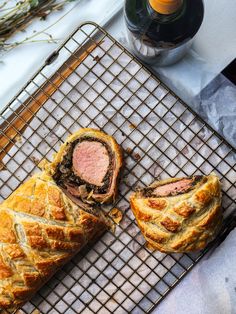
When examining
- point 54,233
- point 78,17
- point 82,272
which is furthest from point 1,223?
point 78,17

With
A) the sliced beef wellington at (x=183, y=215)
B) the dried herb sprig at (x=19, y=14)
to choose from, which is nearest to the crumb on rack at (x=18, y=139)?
the dried herb sprig at (x=19, y=14)

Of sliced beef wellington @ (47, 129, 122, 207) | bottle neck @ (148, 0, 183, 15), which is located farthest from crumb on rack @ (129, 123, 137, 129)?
bottle neck @ (148, 0, 183, 15)

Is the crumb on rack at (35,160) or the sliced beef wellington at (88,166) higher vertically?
the crumb on rack at (35,160)

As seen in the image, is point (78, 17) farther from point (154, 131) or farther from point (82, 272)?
point (82, 272)

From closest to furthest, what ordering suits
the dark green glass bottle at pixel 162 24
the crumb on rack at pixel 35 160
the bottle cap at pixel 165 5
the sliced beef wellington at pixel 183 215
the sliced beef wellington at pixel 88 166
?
1. the bottle cap at pixel 165 5
2. the dark green glass bottle at pixel 162 24
3. the sliced beef wellington at pixel 183 215
4. the sliced beef wellington at pixel 88 166
5. the crumb on rack at pixel 35 160

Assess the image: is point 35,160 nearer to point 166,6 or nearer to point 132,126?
point 132,126

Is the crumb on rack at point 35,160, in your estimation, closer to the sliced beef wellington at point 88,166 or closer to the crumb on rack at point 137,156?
the sliced beef wellington at point 88,166

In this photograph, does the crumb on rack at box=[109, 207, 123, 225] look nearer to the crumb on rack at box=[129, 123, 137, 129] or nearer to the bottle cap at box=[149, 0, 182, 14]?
the crumb on rack at box=[129, 123, 137, 129]
